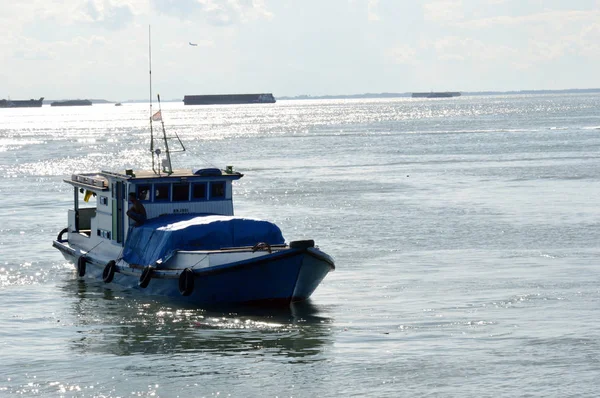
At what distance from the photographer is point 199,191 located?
35438 millimetres

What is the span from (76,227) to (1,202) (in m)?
25.8

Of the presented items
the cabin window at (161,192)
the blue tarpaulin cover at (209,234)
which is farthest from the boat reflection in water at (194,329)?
the cabin window at (161,192)

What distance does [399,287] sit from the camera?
112 ft

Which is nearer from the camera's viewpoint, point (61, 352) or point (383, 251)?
point (61, 352)

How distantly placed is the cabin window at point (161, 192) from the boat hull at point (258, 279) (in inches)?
128

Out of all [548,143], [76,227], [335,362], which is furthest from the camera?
[548,143]

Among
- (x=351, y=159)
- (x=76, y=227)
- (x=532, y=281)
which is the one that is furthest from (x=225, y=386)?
(x=351, y=159)

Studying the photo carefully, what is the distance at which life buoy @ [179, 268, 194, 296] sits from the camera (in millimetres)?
31562

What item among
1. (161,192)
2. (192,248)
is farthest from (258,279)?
(161,192)

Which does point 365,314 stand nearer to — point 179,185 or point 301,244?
point 301,244

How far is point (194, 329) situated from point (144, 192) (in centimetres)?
709

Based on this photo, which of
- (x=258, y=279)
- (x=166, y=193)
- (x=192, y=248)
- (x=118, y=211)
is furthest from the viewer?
(x=118, y=211)

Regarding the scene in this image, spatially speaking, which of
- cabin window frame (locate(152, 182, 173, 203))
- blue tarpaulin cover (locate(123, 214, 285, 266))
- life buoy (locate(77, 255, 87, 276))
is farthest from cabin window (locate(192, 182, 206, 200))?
life buoy (locate(77, 255, 87, 276))

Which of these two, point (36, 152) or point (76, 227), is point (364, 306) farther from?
point (36, 152)
